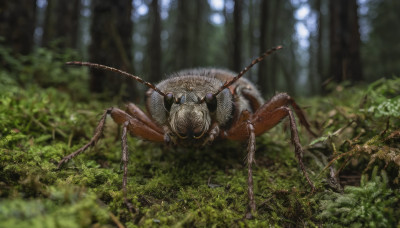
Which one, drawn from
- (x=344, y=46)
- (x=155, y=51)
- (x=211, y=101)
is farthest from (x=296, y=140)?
(x=155, y=51)

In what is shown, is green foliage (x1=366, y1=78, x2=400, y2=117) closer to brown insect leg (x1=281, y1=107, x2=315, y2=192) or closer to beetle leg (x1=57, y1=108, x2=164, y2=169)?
brown insect leg (x1=281, y1=107, x2=315, y2=192)

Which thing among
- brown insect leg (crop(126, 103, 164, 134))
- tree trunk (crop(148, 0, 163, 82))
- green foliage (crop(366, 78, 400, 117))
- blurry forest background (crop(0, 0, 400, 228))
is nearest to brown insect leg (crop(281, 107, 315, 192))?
blurry forest background (crop(0, 0, 400, 228))

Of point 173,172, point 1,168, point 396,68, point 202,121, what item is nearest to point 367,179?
point 202,121

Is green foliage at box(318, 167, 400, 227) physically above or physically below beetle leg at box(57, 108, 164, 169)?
below

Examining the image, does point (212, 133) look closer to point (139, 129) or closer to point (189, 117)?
point (189, 117)

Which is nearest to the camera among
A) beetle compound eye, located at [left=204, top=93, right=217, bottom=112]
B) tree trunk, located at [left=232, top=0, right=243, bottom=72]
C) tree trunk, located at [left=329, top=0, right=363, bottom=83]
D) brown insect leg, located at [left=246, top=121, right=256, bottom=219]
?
brown insect leg, located at [left=246, top=121, right=256, bottom=219]

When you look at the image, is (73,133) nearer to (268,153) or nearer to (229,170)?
(229,170)
